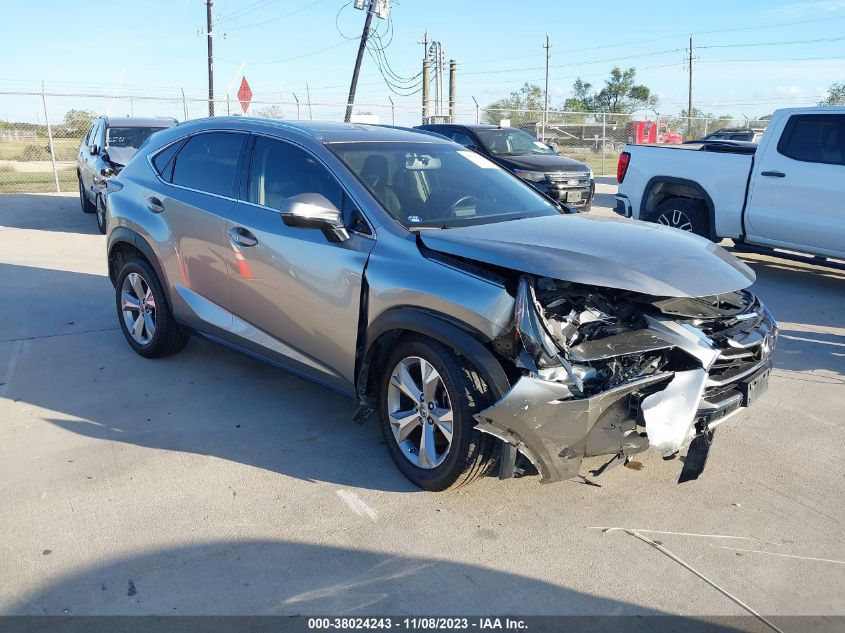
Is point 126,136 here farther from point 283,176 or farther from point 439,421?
point 439,421

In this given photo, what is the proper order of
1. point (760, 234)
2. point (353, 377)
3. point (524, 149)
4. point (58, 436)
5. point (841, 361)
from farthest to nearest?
point (524, 149) < point (760, 234) < point (841, 361) < point (58, 436) < point (353, 377)

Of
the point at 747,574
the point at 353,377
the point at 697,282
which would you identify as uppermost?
the point at 697,282

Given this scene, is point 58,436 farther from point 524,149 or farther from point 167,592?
point 524,149

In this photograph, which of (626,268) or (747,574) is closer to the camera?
(747,574)

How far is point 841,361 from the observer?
5.88 meters

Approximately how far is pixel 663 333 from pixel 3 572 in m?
3.07

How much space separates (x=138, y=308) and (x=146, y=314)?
14cm

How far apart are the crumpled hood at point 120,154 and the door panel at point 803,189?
9.29 metres

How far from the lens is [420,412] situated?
12.2 ft

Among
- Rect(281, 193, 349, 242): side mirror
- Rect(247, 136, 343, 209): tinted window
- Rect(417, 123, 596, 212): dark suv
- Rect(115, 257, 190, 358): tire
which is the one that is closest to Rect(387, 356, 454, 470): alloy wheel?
Rect(281, 193, 349, 242): side mirror

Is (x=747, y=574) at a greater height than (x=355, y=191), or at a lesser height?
lesser

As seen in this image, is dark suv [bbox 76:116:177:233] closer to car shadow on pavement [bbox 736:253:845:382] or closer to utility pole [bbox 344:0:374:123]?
car shadow on pavement [bbox 736:253:845:382]

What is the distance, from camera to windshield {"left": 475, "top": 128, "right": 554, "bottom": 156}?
558 inches

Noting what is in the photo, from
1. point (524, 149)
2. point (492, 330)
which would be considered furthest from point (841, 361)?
point (524, 149)
